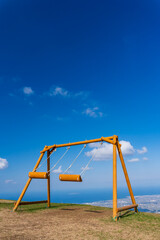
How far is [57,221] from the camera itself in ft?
30.4

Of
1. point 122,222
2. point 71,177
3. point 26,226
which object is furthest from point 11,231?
point 122,222

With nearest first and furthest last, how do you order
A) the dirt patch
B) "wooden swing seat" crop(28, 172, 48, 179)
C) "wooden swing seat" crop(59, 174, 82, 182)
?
the dirt patch
"wooden swing seat" crop(59, 174, 82, 182)
"wooden swing seat" crop(28, 172, 48, 179)

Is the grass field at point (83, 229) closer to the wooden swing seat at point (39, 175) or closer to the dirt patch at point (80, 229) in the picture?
the dirt patch at point (80, 229)

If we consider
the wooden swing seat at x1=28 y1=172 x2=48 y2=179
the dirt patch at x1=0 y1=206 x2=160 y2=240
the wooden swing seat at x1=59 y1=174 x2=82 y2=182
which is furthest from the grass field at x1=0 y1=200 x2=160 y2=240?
the wooden swing seat at x1=28 y1=172 x2=48 y2=179

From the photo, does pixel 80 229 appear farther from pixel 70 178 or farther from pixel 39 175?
pixel 39 175

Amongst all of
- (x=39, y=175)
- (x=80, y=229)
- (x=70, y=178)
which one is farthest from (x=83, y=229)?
(x=39, y=175)

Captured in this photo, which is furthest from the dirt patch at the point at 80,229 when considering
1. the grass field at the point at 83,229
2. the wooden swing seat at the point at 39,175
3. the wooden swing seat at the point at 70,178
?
the wooden swing seat at the point at 39,175

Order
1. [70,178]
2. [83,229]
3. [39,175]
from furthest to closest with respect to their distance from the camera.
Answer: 1. [39,175]
2. [70,178]
3. [83,229]

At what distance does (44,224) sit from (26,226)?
0.78 meters

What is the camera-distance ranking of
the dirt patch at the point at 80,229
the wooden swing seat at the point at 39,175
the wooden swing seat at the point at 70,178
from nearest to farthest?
the dirt patch at the point at 80,229 < the wooden swing seat at the point at 70,178 < the wooden swing seat at the point at 39,175

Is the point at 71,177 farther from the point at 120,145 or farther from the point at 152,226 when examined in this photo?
the point at 152,226

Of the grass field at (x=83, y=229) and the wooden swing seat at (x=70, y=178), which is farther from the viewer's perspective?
the wooden swing seat at (x=70, y=178)

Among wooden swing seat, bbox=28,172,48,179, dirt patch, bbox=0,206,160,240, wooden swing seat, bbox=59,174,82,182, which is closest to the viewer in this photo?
dirt patch, bbox=0,206,160,240

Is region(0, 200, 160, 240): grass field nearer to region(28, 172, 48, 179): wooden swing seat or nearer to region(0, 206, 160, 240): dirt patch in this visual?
region(0, 206, 160, 240): dirt patch
